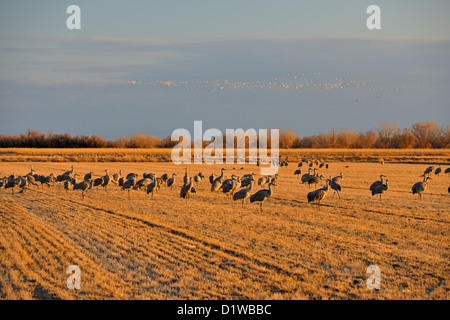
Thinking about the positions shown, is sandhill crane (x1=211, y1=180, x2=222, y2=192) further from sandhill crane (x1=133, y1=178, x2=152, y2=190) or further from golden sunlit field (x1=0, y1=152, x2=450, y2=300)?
sandhill crane (x1=133, y1=178, x2=152, y2=190)

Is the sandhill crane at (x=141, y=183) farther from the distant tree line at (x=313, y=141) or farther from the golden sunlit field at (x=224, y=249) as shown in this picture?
the distant tree line at (x=313, y=141)

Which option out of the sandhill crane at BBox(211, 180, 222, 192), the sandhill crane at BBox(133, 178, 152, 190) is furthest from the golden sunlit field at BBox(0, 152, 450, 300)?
the sandhill crane at BBox(133, 178, 152, 190)

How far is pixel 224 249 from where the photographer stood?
11539mm

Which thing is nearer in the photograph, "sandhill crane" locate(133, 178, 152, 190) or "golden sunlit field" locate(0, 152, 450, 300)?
Answer: "golden sunlit field" locate(0, 152, 450, 300)

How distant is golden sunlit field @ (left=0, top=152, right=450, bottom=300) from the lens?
28.0ft

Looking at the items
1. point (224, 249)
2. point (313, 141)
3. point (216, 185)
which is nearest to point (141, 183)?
point (216, 185)

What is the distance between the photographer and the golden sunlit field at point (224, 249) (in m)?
8.55

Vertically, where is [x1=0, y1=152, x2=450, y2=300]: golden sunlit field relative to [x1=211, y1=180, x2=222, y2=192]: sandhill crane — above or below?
below

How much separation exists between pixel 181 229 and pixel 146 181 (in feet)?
34.3

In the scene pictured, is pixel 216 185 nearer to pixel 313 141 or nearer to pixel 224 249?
pixel 224 249

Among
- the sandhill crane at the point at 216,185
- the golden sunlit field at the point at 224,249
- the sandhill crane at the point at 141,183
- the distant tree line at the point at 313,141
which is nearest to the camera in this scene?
the golden sunlit field at the point at 224,249

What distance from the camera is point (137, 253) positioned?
1113cm

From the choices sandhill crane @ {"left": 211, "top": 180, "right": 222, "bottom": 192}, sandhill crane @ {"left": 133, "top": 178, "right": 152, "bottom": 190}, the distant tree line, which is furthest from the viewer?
the distant tree line

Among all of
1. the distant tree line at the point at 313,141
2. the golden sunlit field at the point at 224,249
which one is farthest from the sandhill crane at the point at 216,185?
the distant tree line at the point at 313,141
